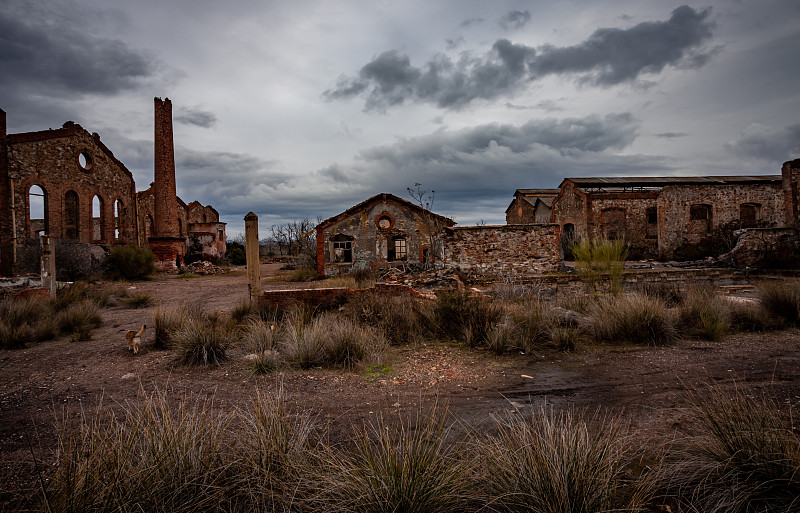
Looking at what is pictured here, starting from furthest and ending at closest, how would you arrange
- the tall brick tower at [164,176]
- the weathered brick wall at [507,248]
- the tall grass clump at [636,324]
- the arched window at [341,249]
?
the tall brick tower at [164,176], the arched window at [341,249], the weathered brick wall at [507,248], the tall grass clump at [636,324]

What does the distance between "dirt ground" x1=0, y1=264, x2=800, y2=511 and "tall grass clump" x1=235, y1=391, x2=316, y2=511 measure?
814 mm

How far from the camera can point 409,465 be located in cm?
216

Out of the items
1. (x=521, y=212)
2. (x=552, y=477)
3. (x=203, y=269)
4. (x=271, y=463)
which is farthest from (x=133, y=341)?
(x=521, y=212)

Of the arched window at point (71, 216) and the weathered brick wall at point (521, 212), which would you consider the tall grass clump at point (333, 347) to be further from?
the weathered brick wall at point (521, 212)

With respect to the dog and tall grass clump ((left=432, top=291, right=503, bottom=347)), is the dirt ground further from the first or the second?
tall grass clump ((left=432, top=291, right=503, bottom=347))

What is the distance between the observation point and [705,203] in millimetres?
23359

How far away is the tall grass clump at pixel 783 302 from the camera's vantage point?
6.84 m

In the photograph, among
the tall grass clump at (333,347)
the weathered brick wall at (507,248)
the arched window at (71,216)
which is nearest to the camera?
the tall grass clump at (333,347)

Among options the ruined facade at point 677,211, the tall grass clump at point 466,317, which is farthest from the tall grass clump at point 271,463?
the ruined facade at point 677,211

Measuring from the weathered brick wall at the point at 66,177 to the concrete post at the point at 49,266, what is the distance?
8552mm

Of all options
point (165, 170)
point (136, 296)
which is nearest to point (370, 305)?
point (136, 296)

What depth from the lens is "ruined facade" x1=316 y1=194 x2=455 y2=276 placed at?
711 inches

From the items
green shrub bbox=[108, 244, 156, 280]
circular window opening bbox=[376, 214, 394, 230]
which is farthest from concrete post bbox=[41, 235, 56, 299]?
circular window opening bbox=[376, 214, 394, 230]

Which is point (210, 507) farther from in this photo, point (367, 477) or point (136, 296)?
point (136, 296)
